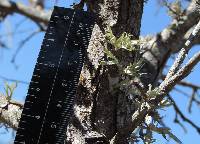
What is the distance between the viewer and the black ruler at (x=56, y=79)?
1419 millimetres

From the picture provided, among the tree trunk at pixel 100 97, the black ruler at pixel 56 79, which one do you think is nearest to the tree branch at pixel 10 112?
the black ruler at pixel 56 79

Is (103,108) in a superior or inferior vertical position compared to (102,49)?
inferior

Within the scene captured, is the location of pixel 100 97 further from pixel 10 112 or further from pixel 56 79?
pixel 10 112

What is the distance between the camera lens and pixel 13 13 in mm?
2910

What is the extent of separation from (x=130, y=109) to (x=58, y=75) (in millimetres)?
268

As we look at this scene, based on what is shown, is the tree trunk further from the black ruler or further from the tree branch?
the tree branch

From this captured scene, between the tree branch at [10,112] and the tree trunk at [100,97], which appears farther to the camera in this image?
the tree branch at [10,112]

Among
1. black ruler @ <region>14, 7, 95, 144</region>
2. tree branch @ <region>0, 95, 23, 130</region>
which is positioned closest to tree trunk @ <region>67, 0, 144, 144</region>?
black ruler @ <region>14, 7, 95, 144</region>

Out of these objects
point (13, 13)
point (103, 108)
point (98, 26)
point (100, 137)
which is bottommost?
point (100, 137)

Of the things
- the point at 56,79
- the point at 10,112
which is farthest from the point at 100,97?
the point at 10,112

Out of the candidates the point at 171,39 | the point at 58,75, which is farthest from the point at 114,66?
the point at 171,39

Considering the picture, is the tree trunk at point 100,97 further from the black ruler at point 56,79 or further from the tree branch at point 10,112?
the tree branch at point 10,112

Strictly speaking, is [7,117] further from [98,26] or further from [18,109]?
[98,26]

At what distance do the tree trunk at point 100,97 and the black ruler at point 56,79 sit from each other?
0.03 meters
